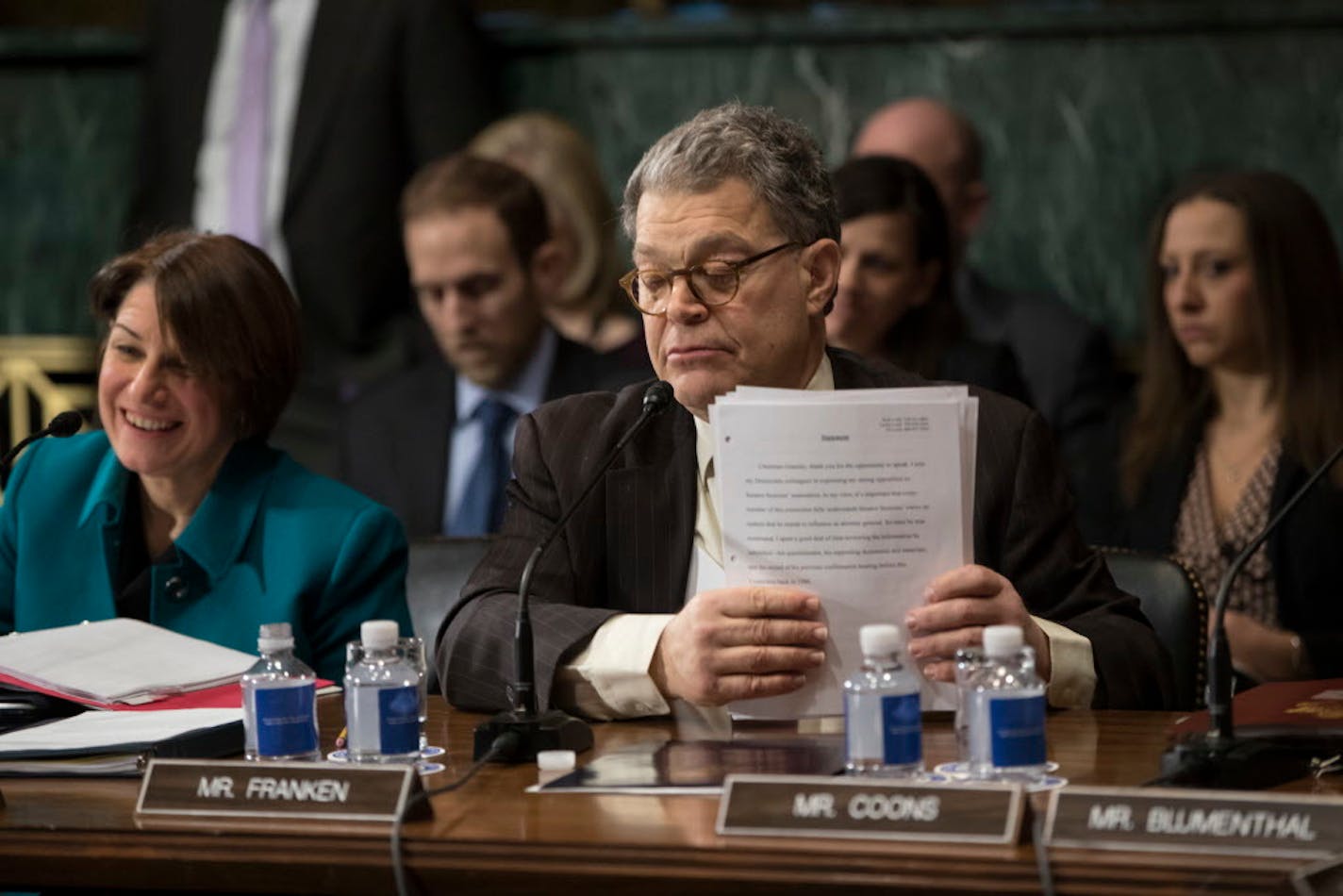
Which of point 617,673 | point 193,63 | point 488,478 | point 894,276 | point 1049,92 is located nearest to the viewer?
point 617,673

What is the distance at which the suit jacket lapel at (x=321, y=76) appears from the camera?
5570 millimetres

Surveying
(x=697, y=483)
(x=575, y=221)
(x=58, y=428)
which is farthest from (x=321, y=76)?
(x=697, y=483)

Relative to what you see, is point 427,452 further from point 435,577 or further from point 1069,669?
point 1069,669

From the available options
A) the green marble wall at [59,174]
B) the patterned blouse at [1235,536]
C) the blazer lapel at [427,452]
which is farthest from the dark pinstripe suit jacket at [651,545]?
the green marble wall at [59,174]

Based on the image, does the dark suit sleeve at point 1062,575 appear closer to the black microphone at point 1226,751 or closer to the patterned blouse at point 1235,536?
the black microphone at point 1226,751

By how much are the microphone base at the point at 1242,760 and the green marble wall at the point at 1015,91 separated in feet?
11.7

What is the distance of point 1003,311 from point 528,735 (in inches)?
124

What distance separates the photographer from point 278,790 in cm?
196

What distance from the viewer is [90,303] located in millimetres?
3162

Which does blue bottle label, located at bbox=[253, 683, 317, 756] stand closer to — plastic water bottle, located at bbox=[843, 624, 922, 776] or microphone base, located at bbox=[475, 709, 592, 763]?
microphone base, located at bbox=[475, 709, 592, 763]

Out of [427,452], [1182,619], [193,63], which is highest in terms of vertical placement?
[193,63]

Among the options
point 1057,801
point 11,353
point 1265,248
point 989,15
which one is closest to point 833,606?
point 1057,801

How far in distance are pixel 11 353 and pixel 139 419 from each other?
9.82 feet

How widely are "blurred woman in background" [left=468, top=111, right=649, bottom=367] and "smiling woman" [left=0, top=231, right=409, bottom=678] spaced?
2.01 m
